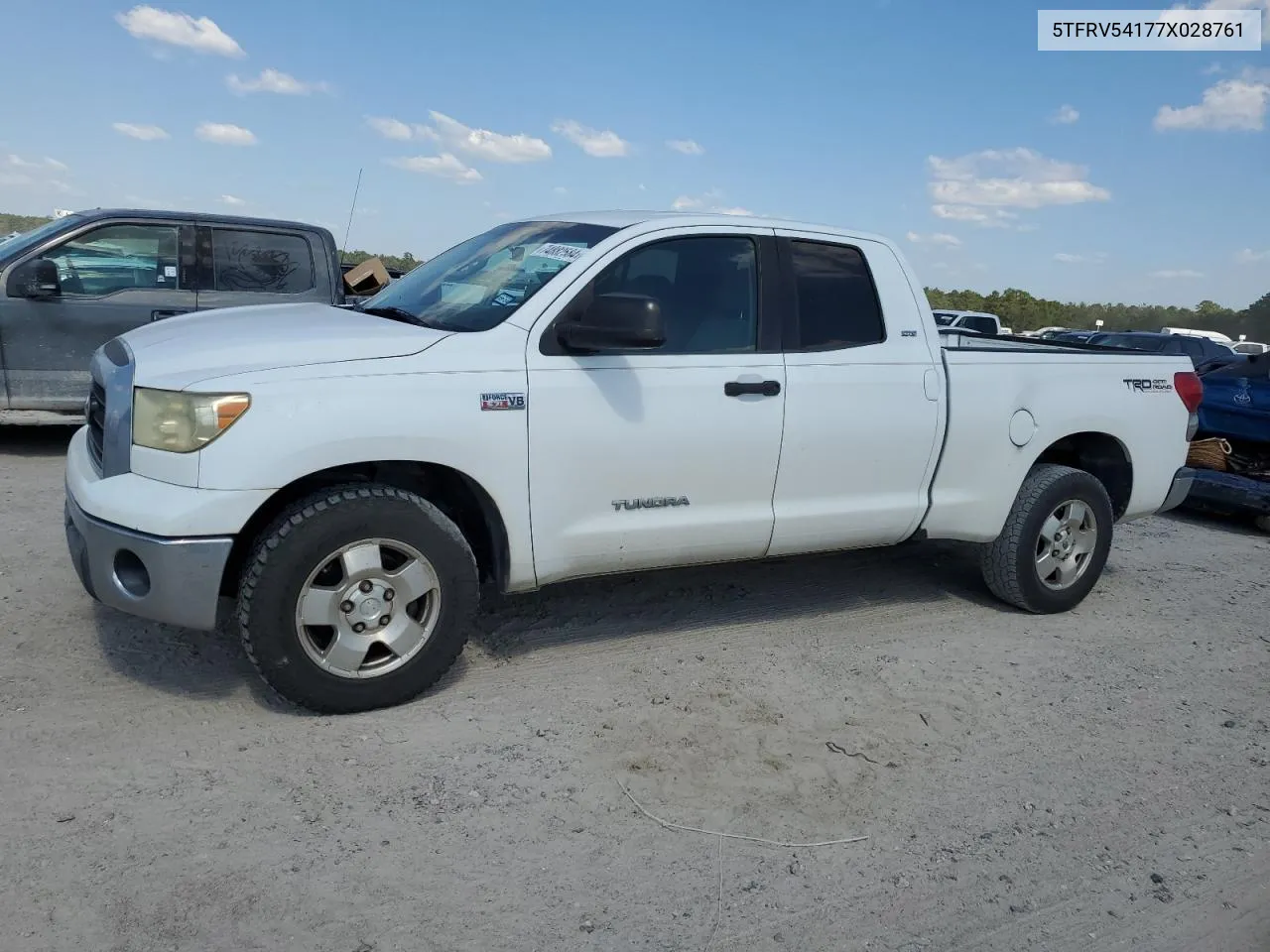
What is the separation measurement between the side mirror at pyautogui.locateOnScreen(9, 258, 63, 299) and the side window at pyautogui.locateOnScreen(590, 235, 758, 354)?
550cm

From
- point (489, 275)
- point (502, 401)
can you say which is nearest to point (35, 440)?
point (489, 275)

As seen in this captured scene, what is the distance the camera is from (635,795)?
332cm

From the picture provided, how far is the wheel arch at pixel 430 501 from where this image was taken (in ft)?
11.8

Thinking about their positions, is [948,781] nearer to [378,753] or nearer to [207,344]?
[378,753]

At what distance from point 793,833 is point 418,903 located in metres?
1.15

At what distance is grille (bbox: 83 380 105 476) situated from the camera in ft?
12.1

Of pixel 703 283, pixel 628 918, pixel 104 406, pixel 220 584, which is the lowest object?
pixel 628 918

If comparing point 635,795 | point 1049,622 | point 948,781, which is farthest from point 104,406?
point 1049,622

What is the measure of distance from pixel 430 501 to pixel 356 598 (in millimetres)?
522

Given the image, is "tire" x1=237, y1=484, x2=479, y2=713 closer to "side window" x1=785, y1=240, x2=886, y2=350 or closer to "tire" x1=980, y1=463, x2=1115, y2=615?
"side window" x1=785, y1=240, x2=886, y2=350

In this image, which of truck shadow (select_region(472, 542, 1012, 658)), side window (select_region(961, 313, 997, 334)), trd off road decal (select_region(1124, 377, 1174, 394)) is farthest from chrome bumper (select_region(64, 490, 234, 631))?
side window (select_region(961, 313, 997, 334))

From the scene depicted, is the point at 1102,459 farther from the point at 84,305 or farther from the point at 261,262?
the point at 84,305

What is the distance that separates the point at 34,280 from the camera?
24.8 ft

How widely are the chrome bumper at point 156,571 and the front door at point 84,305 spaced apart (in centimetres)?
469
